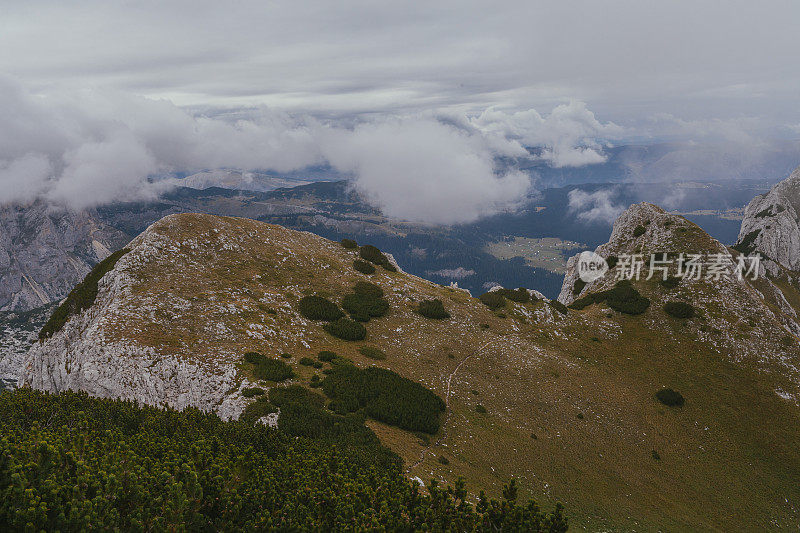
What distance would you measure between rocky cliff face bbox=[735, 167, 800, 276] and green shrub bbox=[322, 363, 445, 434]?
493ft

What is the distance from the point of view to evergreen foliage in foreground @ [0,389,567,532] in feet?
35.7

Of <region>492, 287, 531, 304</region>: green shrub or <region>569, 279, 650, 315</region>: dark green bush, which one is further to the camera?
<region>492, 287, 531, 304</region>: green shrub

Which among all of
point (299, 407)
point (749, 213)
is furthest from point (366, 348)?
point (749, 213)

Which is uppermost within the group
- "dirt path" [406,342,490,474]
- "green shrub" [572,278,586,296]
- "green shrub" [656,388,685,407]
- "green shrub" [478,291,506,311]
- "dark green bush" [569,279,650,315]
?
"dirt path" [406,342,490,474]

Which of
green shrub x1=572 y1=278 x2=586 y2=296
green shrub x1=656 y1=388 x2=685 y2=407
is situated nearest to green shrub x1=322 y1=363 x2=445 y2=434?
green shrub x1=656 y1=388 x2=685 y2=407

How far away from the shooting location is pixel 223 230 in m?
60.1

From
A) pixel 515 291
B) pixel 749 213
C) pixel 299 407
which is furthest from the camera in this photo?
pixel 749 213

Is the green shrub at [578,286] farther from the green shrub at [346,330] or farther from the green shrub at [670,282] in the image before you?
the green shrub at [346,330]

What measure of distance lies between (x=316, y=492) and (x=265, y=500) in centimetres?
178

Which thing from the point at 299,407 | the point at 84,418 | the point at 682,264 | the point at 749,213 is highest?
the point at 84,418

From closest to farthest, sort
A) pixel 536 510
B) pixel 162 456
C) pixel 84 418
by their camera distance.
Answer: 1. pixel 536 510
2. pixel 162 456
3. pixel 84 418

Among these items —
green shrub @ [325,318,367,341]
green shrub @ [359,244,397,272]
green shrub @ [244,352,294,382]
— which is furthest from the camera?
green shrub @ [359,244,397,272]

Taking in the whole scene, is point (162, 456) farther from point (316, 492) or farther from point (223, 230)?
point (223, 230)

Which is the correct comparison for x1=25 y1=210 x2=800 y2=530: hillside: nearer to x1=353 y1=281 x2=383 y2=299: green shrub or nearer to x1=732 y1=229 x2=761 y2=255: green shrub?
x1=353 y1=281 x2=383 y2=299: green shrub
